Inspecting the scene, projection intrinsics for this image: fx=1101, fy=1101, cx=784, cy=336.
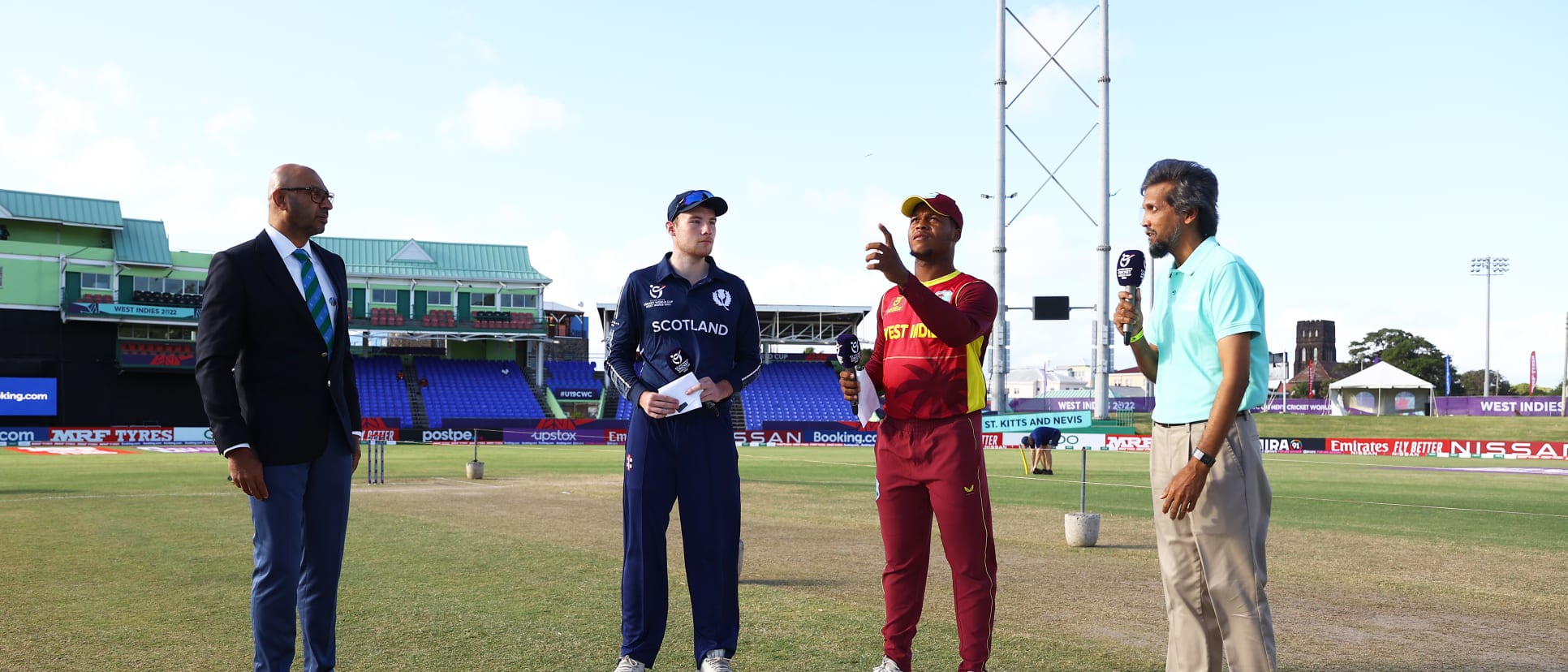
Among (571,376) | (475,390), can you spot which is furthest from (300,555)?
(571,376)

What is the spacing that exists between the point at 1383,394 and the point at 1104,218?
1720 inches

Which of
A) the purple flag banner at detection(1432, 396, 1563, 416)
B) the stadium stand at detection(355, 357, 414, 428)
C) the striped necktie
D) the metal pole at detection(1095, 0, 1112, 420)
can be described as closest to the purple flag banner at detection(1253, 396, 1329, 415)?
the purple flag banner at detection(1432, 396, 1563, 416)

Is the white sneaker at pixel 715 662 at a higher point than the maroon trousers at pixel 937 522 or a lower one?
lower

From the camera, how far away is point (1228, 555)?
12.8ft

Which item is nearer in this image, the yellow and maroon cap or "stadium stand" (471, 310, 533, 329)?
the yellow and maroon cap

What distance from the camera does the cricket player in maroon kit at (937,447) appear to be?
16.0 ft

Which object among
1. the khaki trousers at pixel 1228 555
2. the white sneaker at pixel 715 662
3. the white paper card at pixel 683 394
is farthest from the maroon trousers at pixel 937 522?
the khaki trousers at pixel 1228 555

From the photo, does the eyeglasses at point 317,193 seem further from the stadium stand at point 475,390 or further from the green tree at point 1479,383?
the green tree at point 1479,383

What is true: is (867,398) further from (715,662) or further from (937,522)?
(715,662)

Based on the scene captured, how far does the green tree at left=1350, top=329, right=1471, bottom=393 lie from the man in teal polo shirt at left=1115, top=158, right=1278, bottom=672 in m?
109

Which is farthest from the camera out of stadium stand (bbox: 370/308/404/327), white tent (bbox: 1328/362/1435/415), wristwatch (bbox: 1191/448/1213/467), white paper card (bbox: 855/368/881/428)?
white tent (bbox: 1328/362/1435/415)

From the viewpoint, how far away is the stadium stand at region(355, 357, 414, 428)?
2217 inches

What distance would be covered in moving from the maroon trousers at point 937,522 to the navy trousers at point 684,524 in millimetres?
748

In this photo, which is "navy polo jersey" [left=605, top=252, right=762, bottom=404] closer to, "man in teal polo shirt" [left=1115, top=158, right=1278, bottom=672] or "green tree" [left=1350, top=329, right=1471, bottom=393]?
"man in teal polo shirt" [left=1115, top=158, right=1278, bottom=672]
